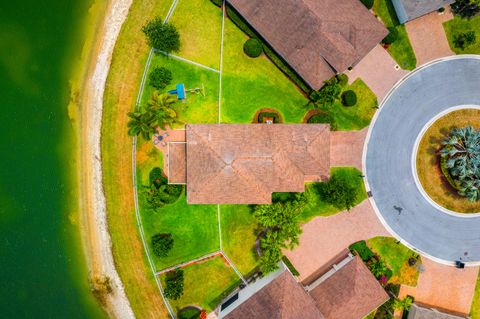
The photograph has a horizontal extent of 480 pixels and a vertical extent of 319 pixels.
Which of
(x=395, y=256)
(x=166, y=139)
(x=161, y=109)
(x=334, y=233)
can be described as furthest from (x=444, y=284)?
(x=161, y=109)

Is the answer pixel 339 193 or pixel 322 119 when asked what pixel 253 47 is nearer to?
pixel 322 119

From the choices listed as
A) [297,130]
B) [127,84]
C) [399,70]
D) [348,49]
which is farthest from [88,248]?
[399,70]

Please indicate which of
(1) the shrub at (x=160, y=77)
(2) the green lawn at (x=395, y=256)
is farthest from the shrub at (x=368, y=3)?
(2) the green lawn at (x=395, y=256)

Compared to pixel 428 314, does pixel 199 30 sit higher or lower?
higher

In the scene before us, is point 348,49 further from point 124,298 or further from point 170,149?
point 124,298

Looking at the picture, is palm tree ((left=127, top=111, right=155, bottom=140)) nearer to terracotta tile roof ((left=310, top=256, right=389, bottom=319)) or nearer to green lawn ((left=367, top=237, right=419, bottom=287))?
terracotta tile roof ((left=310, top=256, right=389, bottom=319))

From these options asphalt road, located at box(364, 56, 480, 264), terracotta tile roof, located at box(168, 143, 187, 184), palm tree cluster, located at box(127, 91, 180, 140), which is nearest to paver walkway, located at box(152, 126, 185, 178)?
palm tree cluster, located at box(127, 91, 180, 140)

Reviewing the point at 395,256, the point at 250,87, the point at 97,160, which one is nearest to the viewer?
the point at 250,87
